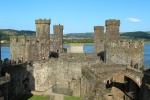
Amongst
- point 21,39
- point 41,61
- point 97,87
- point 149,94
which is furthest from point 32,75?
point 149,94

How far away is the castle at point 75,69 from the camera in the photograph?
19.2m

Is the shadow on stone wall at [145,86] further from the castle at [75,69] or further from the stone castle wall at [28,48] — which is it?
the stone castle wall at [28,48]

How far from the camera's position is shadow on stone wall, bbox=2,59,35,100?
21294 mm

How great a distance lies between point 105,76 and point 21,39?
1034 centimetres

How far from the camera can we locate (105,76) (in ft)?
60.4

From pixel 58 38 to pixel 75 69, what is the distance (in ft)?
26.8

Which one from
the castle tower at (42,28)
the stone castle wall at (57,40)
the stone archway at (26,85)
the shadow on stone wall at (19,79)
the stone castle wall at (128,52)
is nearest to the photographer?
the shadow on stone wall at (19,79)

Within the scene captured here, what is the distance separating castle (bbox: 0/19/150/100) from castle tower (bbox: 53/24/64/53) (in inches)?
101

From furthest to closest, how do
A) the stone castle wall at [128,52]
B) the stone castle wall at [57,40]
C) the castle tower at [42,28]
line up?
the stone castle wall at [57,40] < the castle tower at [42,28] < the stone castle wall at [128,52]

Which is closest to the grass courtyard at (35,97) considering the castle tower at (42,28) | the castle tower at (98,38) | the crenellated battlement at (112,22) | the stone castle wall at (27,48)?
the stone castle wall at (27,48)

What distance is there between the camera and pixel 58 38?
106 ft

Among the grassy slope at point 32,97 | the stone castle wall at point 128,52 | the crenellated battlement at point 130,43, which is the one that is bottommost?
the grassy slope at point 32,97

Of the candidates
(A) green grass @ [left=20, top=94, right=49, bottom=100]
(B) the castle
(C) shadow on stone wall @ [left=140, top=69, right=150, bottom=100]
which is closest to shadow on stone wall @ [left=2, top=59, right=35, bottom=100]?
(B) the castle

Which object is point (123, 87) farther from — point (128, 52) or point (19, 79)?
point (19, 79)
